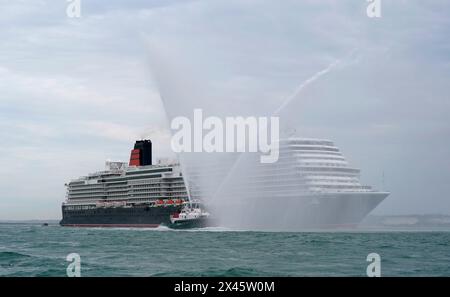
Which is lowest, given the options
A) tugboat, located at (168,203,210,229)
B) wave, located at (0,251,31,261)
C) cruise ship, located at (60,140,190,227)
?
wave, located at (0,251,31,261)

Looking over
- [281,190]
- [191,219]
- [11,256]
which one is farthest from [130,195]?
[11,256]

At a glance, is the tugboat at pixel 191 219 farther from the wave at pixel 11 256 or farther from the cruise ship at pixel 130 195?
the wave at pixel 11 256

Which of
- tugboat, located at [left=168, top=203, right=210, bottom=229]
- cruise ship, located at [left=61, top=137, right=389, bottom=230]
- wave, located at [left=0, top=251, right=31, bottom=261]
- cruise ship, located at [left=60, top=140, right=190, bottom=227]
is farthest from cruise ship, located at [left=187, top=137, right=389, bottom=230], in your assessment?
wave, located at [left=0, top=251, right=31, bottom=261]

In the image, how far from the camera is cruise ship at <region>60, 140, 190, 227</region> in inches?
3150

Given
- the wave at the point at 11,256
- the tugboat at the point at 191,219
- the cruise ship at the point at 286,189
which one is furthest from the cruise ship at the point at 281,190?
the wave at the point at 11,256

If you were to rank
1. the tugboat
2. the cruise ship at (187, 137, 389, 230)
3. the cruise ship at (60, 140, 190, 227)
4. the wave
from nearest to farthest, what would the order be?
1. the wave
2. the cruise ship at (187, 137, 389, 230)
3. the tugboat
4. the cruise ship at (60, 140, 190, 227)

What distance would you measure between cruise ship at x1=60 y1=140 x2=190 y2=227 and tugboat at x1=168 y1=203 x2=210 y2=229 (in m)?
4.61

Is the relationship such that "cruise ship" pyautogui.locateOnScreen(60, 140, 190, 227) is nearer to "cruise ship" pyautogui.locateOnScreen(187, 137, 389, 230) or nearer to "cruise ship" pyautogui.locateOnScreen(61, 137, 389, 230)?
"cruise ship" pyautogui.locateOnScreen(61, 137, 389, 230)

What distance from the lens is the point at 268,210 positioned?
60094 mm

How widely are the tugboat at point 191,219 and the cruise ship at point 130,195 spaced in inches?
181
